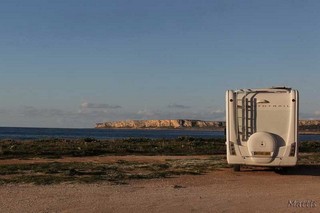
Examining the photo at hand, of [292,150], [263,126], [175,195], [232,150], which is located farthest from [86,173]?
[292,150]

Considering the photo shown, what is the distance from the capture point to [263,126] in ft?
59.9

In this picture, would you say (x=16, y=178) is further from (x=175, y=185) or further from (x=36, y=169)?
(x=175, y=185)

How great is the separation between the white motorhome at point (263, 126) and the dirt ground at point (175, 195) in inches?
31.4

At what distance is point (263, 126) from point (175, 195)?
5870 millimetres

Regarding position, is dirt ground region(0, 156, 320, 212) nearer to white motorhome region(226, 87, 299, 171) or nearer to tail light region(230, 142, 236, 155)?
white motorhome region(226, 87, 299, 171)

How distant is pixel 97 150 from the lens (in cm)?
3628

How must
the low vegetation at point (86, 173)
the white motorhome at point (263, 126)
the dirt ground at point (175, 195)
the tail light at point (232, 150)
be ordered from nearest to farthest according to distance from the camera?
the dirt ground at point (175, 195), the low vegetation at point (86, 173), the white motorhome at point (263, 126), the tail light at point (232, 150)

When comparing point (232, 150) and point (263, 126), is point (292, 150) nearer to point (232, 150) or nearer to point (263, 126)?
point (263, 126)

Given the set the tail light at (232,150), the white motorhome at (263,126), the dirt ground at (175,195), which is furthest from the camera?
the tail light at (232,150)

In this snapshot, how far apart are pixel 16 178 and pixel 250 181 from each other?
809 cm

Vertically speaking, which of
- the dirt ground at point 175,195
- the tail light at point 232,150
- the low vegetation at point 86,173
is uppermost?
the tail light at point 232,150

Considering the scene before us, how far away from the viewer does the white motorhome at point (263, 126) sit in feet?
58.9

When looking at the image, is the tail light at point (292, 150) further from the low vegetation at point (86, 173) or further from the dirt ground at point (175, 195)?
the low vegetation at point (86, 173)

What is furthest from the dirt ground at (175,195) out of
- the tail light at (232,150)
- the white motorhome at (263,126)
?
the tail light at (232,150)
